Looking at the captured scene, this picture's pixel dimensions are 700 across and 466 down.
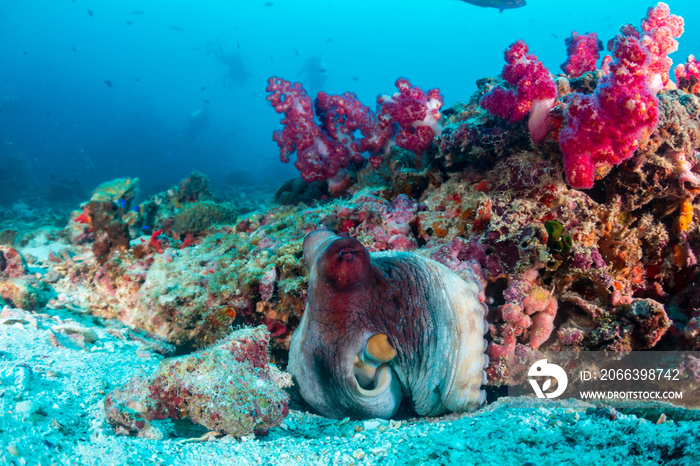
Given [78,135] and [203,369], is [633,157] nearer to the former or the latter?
[203,369]

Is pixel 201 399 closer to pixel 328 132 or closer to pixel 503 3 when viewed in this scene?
pixel 328 132

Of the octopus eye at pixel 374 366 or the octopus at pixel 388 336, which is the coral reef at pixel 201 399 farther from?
the octopus eye at pixel 374 366

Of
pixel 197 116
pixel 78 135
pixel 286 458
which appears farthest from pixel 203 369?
pixel 78 135

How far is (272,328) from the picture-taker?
138 inches

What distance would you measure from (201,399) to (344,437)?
0.91m

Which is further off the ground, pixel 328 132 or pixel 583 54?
pixel 328 132

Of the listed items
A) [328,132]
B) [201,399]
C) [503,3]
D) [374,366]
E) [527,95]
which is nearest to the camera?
[201,399]

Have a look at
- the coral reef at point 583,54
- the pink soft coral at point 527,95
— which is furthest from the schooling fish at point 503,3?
the pink soft coral at point 527,95

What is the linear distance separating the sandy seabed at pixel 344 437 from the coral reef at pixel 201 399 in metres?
0.08

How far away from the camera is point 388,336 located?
7.88 feet

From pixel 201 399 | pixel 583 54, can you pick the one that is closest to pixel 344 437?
pixel 201 399

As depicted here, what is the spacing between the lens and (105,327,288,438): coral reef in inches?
74.2

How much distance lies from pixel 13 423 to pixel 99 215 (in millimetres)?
5541

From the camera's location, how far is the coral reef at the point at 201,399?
6.18ft
